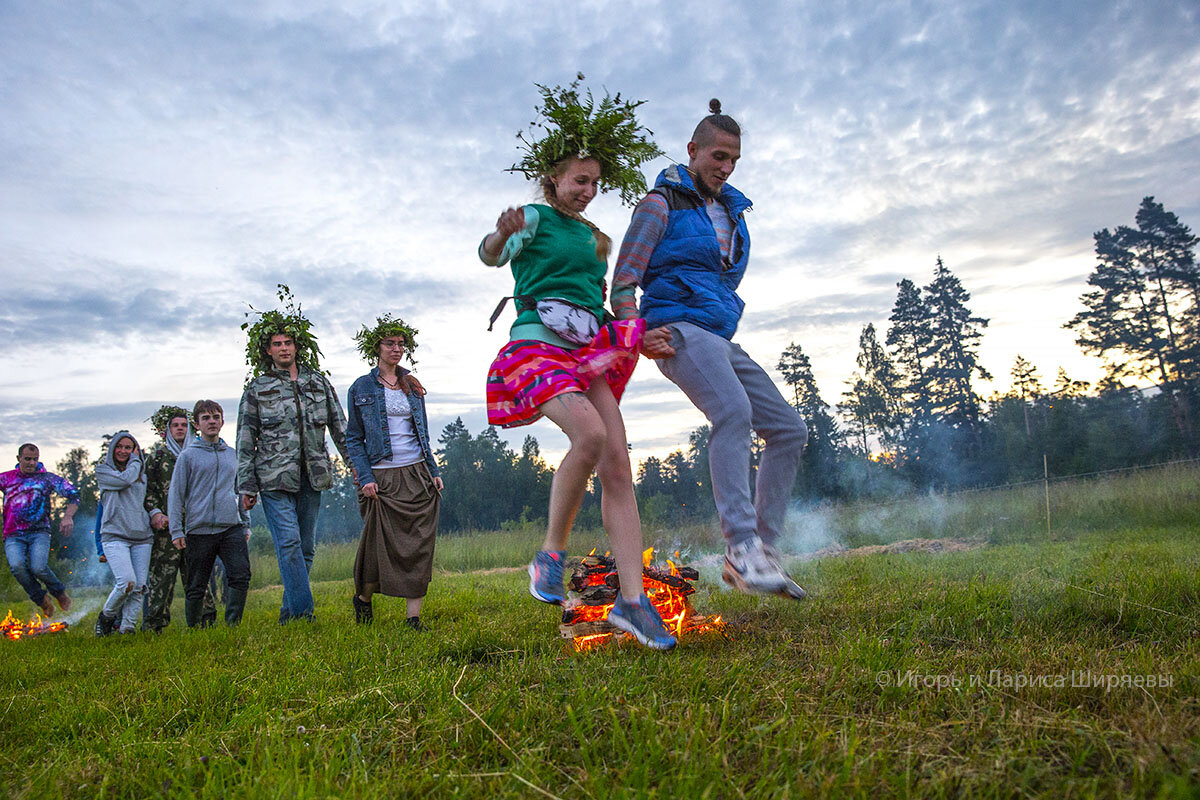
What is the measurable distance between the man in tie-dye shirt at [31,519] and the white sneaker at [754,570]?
7850 mm

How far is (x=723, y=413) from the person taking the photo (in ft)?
10.9

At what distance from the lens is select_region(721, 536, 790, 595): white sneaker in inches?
119

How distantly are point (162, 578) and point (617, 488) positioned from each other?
6.24 metres

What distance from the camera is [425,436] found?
5.68 meters

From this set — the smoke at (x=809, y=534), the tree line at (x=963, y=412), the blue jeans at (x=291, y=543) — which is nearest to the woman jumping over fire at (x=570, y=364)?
the blue jeans at (x=291, y=543)

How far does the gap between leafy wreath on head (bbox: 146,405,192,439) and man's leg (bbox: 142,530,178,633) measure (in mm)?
1214

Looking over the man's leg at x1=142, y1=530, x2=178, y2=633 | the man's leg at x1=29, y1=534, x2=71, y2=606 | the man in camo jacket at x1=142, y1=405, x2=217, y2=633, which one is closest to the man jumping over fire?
the man in camo jacket at x1=142, y1=405, x2=217, y2=633

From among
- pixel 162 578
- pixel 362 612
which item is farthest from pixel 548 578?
pixel 162 578

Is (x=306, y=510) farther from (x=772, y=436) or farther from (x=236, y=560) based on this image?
(x=772, y=436)

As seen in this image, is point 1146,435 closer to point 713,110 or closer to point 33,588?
point 713,110

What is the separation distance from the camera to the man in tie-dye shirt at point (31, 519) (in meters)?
7.95

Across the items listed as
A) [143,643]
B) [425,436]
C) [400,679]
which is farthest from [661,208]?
[143,643]

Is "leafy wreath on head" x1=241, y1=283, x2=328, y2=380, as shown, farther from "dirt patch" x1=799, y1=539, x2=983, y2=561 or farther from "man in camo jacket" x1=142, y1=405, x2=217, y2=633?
"dirt patch" x1=799, y1=539, x2=983, y2=561

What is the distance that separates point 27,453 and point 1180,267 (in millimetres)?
39385
